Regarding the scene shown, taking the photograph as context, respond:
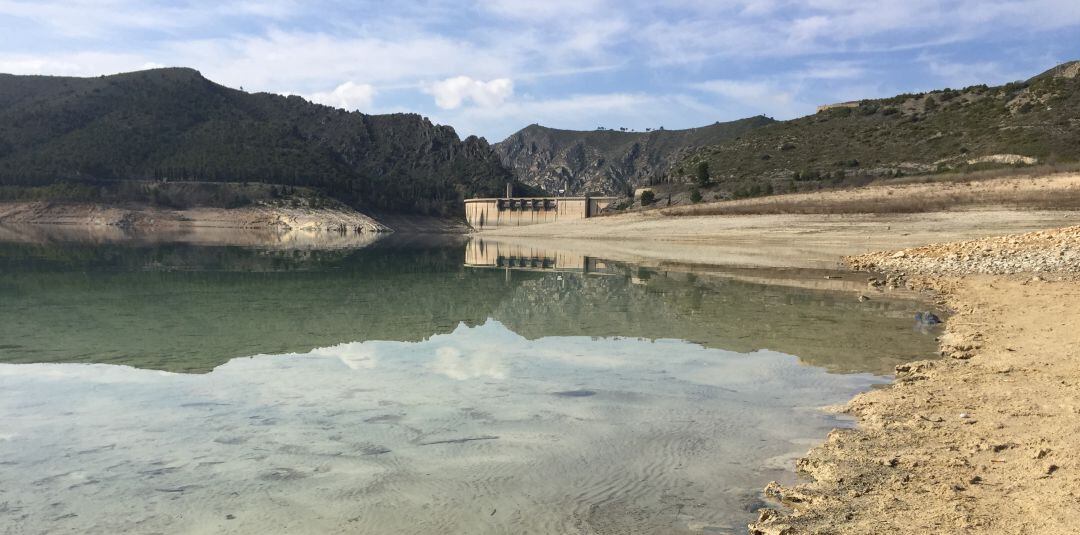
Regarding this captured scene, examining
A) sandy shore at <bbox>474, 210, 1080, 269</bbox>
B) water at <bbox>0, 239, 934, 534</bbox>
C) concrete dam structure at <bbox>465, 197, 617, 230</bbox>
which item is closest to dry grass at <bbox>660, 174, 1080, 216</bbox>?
sandy shore at <bbox>474, 210, 1080, 269</bbox>

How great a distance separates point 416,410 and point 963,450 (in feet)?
22.7

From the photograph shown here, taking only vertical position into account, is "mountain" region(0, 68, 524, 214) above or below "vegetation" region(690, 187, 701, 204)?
above

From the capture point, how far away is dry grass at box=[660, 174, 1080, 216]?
46.1m

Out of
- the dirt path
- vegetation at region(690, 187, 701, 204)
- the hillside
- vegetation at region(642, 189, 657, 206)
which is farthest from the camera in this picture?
vegetation at region(642, 189, 657, 206)

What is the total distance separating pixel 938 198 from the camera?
51.4 m

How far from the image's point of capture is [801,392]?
37.0 ft

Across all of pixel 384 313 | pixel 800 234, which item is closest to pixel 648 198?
pixel 800 234

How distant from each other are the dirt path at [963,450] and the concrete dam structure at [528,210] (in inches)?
3921

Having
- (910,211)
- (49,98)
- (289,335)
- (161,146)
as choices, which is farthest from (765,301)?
(49,98)

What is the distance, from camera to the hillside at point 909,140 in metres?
67.0

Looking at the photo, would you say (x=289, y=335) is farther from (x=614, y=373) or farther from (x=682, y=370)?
(x=682, y=370)

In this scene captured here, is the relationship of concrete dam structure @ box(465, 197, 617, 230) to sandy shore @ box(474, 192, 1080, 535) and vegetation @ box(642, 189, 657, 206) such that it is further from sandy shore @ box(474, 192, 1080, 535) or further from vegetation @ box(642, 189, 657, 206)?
sandy shore @ box(474, 192, 1080, 535)

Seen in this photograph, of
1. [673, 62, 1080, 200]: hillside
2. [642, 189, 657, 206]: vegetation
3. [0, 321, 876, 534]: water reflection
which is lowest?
[0, 321, 876, 534]: water reflection

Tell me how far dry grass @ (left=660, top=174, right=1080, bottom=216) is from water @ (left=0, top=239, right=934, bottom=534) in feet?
109
